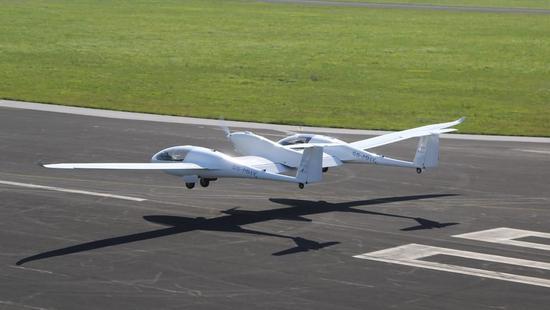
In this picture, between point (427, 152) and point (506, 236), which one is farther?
point (427, 152)

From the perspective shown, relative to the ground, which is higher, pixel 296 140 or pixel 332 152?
pixel 296 140

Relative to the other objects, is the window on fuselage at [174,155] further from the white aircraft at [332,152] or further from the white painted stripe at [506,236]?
the white painted stripe at [506,236]

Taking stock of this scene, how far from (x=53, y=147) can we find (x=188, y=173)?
1508 centimetres

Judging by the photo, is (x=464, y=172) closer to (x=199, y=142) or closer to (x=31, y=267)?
(x=199, y=142)

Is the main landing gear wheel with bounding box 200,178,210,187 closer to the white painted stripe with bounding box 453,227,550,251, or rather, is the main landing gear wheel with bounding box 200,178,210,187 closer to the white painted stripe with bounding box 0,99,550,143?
the white painted stripe with bounding box 453,227,550,251

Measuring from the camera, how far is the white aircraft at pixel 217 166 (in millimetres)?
36000

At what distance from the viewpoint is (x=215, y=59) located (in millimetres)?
87500

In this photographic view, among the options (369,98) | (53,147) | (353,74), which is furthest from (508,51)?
(53,147)

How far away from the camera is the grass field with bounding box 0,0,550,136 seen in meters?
65.5

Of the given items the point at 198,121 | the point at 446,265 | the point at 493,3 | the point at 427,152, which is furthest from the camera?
the point at 493,3

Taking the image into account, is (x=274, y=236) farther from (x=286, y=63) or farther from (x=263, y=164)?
(x=286, y=63)

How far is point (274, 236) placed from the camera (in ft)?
115

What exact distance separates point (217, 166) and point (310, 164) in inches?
127

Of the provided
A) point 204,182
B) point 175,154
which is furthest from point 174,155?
point 204,182
